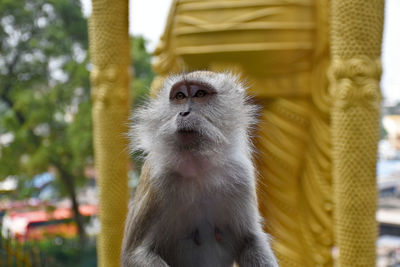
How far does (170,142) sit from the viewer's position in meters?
1.04

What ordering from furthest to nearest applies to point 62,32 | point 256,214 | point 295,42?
point 62,32
point 295,42
point 256,214

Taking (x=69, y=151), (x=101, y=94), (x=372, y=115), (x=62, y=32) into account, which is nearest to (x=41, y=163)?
(x=69, y=151)

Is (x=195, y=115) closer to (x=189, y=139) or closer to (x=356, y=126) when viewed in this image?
(x=189, y=139)

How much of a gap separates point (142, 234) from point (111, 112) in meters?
1.93

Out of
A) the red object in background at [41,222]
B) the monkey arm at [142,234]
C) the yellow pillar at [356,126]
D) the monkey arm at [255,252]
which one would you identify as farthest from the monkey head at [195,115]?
the red object in background at [41,222]

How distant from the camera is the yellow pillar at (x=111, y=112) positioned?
9.45ft

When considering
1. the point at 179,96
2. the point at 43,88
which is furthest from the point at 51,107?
the point at 179,96

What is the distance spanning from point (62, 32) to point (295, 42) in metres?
4.76

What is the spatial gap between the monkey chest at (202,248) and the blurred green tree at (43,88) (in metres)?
4.83

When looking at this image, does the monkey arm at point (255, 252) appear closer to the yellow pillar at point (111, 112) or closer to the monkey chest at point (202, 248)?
the monkey chest at point (202, 248)

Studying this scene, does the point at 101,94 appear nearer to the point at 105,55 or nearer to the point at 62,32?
the point at 105,55

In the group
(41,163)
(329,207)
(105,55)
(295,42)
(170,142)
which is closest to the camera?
(170,142)

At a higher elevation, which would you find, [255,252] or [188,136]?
[188,136]

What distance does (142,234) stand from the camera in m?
1.13
